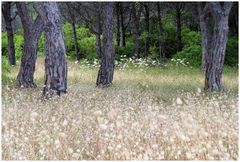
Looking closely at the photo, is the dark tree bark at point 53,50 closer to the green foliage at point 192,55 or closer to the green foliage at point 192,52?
the green foliage at point 192,52

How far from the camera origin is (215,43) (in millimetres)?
11758

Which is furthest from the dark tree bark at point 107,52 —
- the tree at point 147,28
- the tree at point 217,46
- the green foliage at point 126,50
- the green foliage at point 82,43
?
the green foliage at point 82,43

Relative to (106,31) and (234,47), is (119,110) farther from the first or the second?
(234,47)

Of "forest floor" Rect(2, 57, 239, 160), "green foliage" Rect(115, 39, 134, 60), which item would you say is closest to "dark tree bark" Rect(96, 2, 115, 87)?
"forest floor" Rect(2, 57, 239, 160)

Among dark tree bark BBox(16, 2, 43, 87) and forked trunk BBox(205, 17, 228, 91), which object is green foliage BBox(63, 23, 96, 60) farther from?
forked trunk BBox(205, 17, 228, 91)

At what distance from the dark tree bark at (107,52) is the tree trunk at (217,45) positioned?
3.15 m

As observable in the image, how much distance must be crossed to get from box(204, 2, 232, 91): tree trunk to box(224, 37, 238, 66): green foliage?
40.9 ft

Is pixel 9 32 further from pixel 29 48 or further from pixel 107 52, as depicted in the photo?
pixel 107 52

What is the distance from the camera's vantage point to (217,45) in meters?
11.7

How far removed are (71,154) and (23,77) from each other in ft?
28.5

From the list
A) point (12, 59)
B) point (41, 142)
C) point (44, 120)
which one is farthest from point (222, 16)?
point (12, 59)

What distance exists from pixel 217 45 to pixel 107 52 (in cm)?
355

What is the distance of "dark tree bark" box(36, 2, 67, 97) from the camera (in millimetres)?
9875

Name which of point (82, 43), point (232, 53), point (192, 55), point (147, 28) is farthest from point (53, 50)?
point (82, 43)
